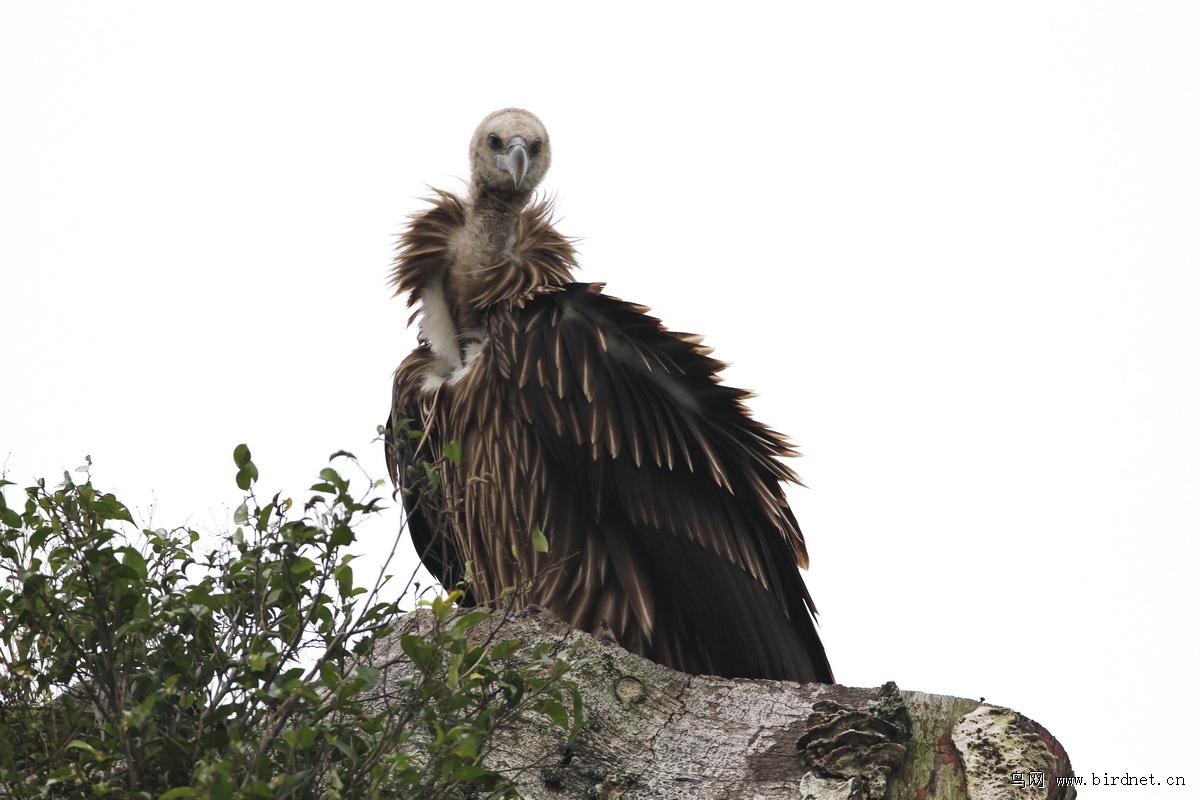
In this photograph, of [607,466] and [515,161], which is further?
[515,161]

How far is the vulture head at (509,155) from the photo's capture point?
6945mm

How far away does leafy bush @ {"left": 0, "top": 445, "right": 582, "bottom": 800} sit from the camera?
338 centimetres

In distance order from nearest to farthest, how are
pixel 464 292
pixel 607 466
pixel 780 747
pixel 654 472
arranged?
1. pixel 780 747
2. pixel 607 466
3. pixel 654 472
4. pixel 464 292

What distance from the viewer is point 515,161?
6902 mm

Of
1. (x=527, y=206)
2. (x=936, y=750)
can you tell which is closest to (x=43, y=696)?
(x=936, y=750)

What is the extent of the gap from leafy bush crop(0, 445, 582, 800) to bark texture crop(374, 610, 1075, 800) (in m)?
0.54

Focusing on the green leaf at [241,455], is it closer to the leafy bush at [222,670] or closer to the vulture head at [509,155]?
the leafy bush at [222,670]

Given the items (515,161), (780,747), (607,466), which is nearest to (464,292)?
(515,161)

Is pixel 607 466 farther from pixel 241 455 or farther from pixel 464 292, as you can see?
pixel 241 455

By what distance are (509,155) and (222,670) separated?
12.7ft

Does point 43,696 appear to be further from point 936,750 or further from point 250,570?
point 936,750

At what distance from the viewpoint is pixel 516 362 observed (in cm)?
616

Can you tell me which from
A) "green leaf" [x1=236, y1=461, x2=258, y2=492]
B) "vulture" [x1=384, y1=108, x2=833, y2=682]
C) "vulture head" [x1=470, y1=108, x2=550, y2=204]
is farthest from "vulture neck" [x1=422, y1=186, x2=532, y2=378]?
"green leaf" [x1=236, y1=461, x2=258, y2=492]

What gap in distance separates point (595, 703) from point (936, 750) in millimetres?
1049
